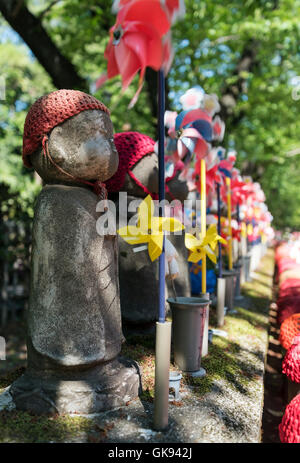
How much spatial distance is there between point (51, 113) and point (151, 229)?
823 mm

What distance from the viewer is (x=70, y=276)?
2.12 m

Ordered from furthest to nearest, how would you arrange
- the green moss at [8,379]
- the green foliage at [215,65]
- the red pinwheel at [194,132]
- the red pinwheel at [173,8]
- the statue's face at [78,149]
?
1. the green foliage at [215,65]
2. the red pinwheel at [194,132]
3. the green moss at [8,379]
4. the statue's face at [78,149]
5. the red pinwheel at [173,8]

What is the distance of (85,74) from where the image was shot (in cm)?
1052

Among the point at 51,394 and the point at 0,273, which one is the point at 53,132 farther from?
the point at 0,273

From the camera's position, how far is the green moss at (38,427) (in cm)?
180

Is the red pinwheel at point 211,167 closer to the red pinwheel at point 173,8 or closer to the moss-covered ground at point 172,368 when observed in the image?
the moss-covered ground at point 172,368

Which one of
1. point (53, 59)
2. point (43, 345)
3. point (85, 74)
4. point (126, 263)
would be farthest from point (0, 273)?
point (85, 74)

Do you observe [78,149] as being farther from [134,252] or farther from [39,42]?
[39,42]

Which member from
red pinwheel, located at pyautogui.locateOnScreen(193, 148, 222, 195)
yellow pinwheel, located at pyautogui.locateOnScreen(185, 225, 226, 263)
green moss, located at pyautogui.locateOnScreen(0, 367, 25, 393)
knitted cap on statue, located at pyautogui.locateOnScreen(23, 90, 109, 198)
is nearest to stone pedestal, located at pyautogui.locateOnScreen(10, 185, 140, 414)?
knitted cap on statue, located at pyautogui.locateOnScreen(23, 90, 109, 198)

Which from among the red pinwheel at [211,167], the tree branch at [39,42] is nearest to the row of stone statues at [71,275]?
the red pinwheel at [211,167]


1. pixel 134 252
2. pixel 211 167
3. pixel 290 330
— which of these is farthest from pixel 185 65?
pixel 290 330

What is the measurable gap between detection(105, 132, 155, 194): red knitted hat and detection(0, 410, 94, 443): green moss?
1.63 metres
